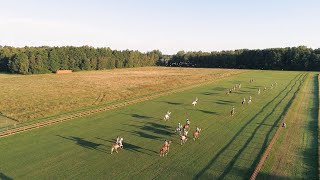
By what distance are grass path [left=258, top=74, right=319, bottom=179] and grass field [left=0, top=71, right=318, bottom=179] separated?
51.9 inches

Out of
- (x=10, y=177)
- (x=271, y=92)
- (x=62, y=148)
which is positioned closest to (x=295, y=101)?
(x=271, y=92)

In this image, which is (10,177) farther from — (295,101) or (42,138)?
(295,101)

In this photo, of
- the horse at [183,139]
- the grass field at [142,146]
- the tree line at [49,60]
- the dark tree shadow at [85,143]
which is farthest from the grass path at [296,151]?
the tree line at [49,60]

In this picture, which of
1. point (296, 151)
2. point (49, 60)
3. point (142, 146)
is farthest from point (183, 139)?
point (49, 60)

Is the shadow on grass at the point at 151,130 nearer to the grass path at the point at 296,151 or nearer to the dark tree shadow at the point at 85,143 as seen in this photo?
the dark tree shadow at the point at 85,143

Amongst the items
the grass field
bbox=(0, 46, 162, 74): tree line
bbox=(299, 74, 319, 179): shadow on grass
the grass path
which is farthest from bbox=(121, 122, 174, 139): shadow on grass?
bbox=(0, 46, 162, 74): tree line

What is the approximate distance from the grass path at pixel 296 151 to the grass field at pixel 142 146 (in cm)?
132

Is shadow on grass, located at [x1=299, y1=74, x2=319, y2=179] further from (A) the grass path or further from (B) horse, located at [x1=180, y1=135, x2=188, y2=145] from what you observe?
(B) horse, located at [x1=180, y1=135, x2=188, y2=145]

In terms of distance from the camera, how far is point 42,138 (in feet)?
130

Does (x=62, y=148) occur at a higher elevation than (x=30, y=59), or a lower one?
lower

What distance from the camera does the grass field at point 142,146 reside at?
1148 inches

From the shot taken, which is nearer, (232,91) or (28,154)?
(28,154)

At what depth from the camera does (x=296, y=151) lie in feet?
115

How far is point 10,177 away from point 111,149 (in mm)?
10765
